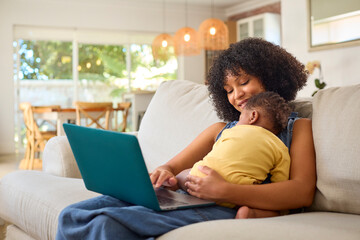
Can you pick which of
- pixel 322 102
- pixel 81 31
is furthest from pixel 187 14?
pixel 322 102

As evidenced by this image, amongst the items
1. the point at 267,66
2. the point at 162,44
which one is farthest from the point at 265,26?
the point at 267,66

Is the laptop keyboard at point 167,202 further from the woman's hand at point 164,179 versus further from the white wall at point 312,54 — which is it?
the white wall at point 312,54

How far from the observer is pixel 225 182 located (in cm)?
119

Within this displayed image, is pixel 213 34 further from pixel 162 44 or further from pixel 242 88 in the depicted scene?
pixel 242 88

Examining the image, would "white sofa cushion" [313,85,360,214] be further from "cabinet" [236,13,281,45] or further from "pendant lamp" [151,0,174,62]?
"cabinet" [236,13,281,45]

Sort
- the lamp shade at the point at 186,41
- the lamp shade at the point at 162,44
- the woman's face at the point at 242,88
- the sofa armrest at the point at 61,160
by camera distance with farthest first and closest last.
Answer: the lamp shade at the point at 162,44, the lamp shade at the point at 186,41, the sofa armrest at the point at 61,160, the woman's face at the point at 242,88

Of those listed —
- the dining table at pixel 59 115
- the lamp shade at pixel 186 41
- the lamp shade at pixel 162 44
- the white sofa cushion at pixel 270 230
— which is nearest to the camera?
the white sofa cushion at pixel 270 230

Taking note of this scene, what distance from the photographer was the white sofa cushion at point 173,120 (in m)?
1.84

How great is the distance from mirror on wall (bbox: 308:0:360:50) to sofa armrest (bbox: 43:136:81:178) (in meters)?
4.88

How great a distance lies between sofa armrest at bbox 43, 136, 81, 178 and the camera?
6.64 ft

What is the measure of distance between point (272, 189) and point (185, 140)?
2.24 feet

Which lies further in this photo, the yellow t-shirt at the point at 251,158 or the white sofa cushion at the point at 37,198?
the white sofa cushion at the point at 37,198

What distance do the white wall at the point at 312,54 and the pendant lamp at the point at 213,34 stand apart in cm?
115

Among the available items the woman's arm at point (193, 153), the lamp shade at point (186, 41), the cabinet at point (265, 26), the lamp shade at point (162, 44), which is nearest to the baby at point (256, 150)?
the woman's arm at point (193, 153)
